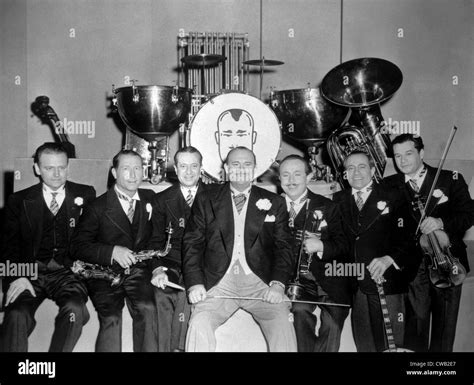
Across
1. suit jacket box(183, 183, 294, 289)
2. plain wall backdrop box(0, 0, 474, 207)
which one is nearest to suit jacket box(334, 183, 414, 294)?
suit jacket box(183, 183, 294, 289)

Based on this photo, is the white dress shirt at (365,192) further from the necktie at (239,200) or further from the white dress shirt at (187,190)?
the white dress shirt at (187,190)

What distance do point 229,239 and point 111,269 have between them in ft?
1.75

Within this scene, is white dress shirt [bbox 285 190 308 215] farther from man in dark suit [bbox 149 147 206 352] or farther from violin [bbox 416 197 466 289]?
violin [bbox 416 197 466 289]

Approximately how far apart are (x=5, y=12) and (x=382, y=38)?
2.44 meters

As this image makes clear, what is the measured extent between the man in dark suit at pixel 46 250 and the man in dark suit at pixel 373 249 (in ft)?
3.85

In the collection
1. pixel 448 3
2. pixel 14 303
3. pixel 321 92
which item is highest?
pixel 448 3

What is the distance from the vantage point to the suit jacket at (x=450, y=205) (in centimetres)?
270

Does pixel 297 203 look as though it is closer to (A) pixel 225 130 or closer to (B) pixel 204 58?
(A) pixel 225 130

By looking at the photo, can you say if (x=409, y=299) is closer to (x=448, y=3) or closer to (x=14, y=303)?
(x=14, y=303)

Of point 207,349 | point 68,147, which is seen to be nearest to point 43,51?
point 68,147

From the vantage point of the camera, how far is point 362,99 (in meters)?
3.32

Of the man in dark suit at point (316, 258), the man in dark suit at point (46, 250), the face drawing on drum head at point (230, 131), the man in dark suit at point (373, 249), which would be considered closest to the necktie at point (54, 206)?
the man in dark suit at point (46, 250)
